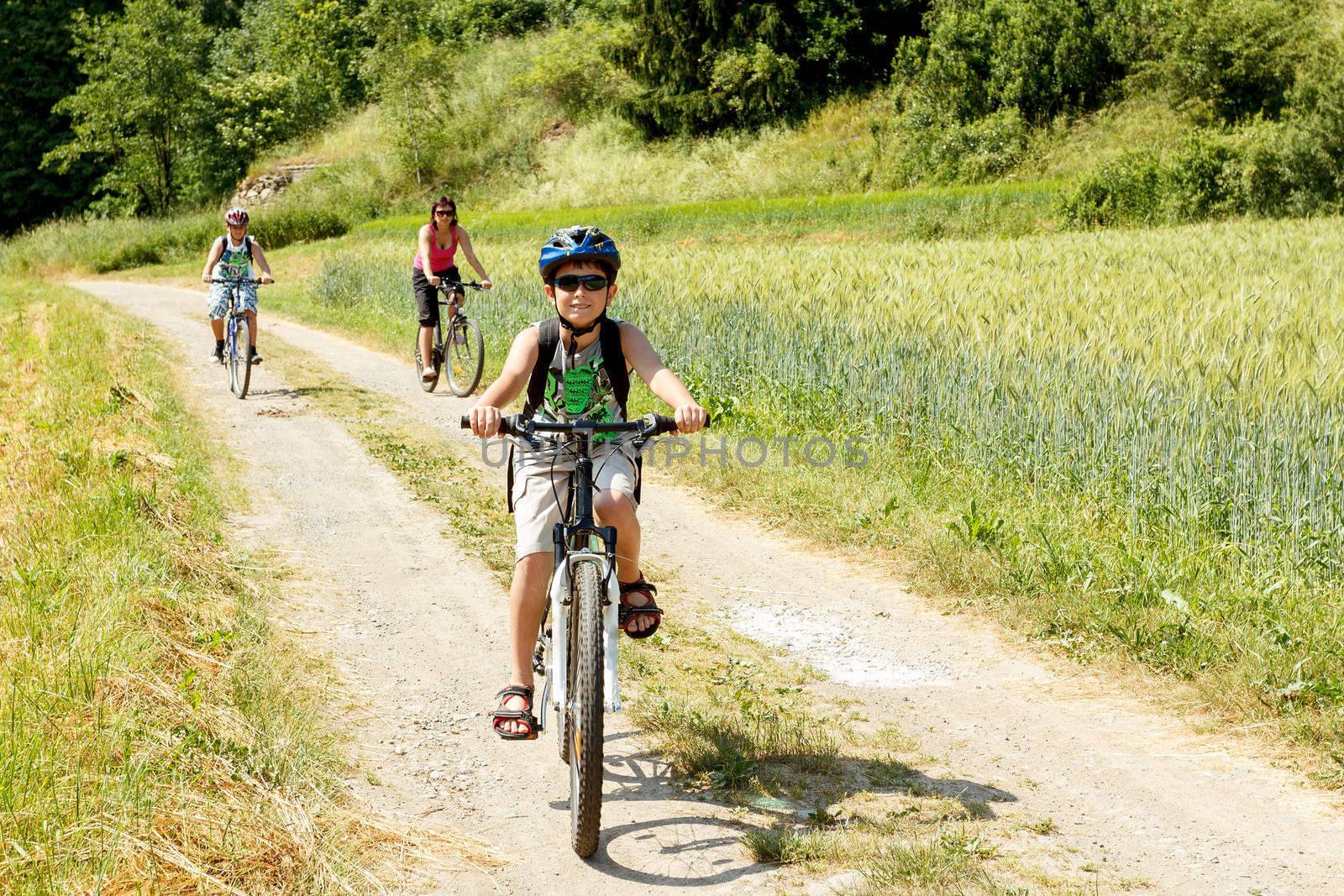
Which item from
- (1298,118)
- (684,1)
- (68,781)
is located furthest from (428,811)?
(684,1)

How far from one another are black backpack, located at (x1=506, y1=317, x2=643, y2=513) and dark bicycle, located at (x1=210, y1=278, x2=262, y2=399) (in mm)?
9562

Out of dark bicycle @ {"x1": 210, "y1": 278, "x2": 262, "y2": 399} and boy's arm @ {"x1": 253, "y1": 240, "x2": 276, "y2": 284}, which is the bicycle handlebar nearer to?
dark bicycle @ {"x1": 210, "y1": 278, "x2": 262, "y2": 399}

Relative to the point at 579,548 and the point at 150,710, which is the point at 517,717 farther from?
the point at 150,710

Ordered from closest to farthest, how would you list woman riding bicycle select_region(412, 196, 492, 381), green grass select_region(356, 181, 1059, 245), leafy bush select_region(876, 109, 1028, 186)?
woman riding bicycle select_region(412, 196, 492, 381), green grass select_region(356, 181, 1059, 245), leafy bush select_region(876, 109, 1028, 186)

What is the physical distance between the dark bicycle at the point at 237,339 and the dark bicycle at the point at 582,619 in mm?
9923

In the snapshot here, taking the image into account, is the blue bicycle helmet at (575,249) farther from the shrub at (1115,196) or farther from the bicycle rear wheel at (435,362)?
the shrub at (1115,196)

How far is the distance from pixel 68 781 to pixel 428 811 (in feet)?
4.01

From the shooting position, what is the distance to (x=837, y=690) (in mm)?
5695

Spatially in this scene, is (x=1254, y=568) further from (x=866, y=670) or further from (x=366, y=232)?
(x=366, y=232)

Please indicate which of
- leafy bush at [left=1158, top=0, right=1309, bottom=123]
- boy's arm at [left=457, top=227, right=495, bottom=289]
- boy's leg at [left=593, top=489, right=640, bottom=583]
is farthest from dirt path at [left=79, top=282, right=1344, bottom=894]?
leafy bush at [left=1158, top=0, right=1309, bottom=123]

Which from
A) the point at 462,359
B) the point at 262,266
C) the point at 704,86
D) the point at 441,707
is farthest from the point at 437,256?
the point at 704,86

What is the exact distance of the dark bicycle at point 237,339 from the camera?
13.4m

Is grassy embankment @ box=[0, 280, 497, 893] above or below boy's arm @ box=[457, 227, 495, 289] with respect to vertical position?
below

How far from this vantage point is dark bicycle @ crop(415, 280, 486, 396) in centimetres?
1380
